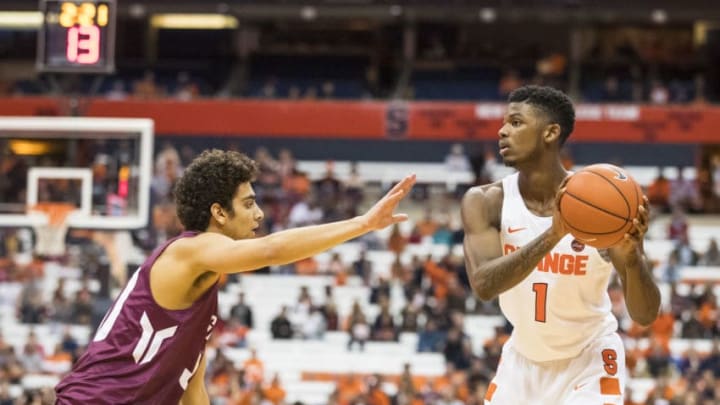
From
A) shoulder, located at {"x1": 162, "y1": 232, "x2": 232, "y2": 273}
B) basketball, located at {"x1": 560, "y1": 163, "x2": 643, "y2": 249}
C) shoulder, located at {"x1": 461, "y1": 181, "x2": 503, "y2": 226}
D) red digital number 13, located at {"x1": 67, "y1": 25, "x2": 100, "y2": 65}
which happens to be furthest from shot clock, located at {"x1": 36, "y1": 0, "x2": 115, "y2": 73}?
basketball, located at {"x1": 560, "y1": 163, "x2": 643, "y2": 249}

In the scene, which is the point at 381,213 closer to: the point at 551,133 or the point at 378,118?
the point at 551,133

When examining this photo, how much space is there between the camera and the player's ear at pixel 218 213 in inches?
185

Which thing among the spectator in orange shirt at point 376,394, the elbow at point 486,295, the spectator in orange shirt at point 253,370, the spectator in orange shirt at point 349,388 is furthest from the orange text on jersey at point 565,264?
the spectator in orange shirt at point 253,370

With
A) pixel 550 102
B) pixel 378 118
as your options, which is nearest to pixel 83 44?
pixel 550 102

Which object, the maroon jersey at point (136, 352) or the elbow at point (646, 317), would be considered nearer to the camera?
the maroon jersey at point (136, 352)

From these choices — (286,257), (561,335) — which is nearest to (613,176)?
(561,335)

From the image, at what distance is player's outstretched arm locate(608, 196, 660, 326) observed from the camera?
16.5 feet

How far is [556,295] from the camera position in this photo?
→ 5.44 meters

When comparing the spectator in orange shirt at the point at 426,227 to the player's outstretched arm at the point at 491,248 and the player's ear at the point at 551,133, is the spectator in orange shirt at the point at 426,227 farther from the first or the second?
the player's ear at the point at 551,133

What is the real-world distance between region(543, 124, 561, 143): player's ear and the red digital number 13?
767 cm

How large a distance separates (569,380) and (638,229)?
0.97 meters

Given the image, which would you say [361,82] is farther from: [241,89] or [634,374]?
[634,374]

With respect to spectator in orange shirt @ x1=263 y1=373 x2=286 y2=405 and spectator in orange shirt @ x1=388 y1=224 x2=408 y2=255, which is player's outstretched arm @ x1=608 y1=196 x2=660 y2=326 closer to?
spectator in orange shirt @ x1=263 y1=373 x2=286 y2=405

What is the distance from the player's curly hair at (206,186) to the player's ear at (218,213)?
0.5 inches
